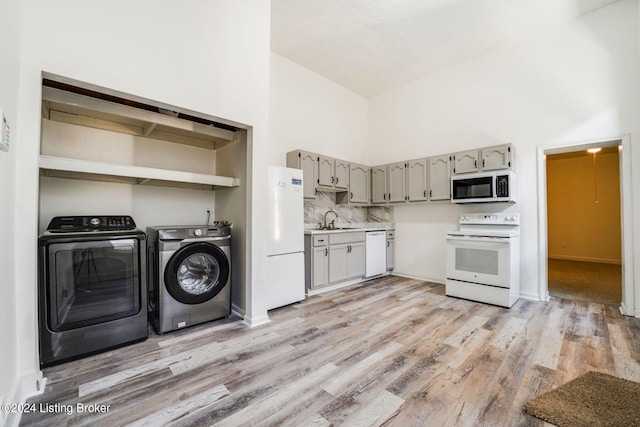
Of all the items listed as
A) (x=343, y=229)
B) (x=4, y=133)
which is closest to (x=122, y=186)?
(x=4, y=133)

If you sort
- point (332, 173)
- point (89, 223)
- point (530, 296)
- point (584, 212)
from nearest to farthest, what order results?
point (89, 223) < point (530, 296) < point (332, 173) < point (584, 212)

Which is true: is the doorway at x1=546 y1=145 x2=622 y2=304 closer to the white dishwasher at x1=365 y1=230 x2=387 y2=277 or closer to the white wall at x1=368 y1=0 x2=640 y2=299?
the white wall at x1=368 y1=0 x2=640 y2=299

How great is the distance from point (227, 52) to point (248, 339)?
9.18ft

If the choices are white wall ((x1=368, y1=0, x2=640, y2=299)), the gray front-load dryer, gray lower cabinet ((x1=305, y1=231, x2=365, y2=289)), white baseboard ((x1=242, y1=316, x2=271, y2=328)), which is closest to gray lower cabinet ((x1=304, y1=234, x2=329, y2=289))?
gray lower cabinet ((x1=305, y1=231, x2=365, y2=289))

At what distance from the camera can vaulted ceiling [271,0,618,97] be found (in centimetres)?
329

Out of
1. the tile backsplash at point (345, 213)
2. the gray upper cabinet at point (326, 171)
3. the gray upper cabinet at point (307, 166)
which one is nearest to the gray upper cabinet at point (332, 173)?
the gray upper cabinet at point (326, 171)

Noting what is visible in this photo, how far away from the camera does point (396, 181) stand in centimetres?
502

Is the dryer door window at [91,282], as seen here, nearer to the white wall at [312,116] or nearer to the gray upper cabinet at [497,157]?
the white wall at [312,116]

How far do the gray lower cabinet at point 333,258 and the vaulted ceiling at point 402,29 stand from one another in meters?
2.89

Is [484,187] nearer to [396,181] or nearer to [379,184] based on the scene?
[396,181]

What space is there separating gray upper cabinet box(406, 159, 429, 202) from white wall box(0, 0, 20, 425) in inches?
185

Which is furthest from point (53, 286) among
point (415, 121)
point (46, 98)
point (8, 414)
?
point (415, 121)

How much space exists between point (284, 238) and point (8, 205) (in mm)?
2378

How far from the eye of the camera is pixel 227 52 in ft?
8.73
